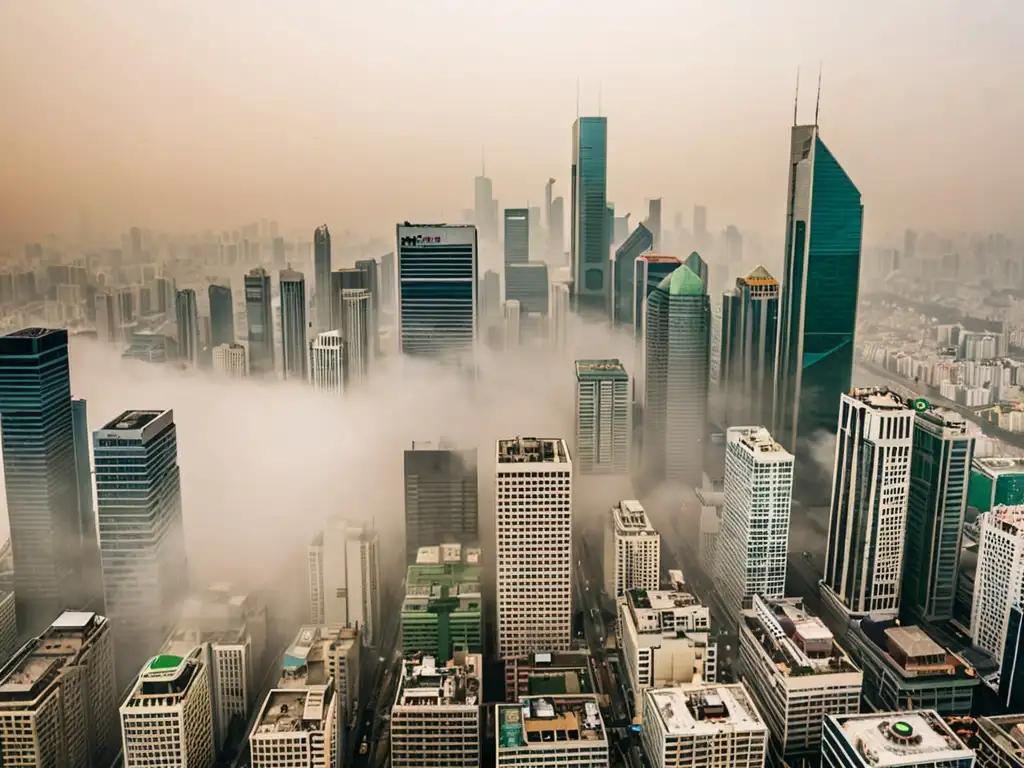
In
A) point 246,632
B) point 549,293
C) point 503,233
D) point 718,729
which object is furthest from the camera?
point 549,293

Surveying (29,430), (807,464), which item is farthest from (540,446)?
(29,430)

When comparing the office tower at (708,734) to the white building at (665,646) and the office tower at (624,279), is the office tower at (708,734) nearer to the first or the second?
the white building at (665,646)

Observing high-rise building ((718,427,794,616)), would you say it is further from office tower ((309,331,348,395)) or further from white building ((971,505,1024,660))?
office tower ((309,331,348,395))

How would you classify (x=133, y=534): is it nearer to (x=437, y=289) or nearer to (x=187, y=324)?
(x=187, y=324)

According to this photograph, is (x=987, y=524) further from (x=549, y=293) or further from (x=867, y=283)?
Result: (x=549, y=293)

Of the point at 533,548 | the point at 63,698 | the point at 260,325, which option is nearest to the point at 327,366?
the point at 260,325
